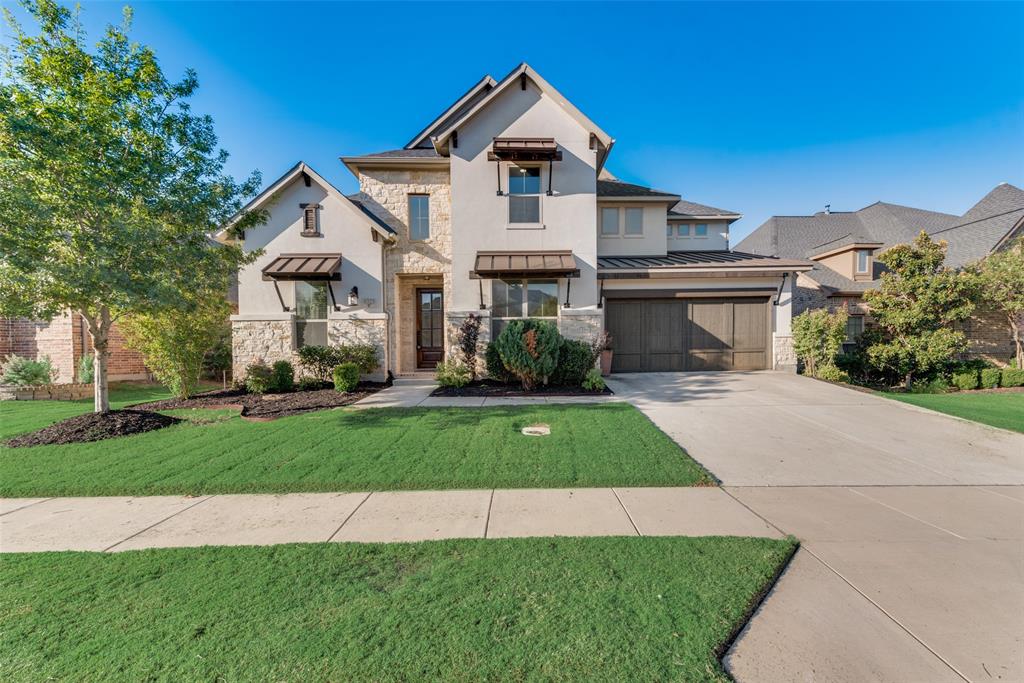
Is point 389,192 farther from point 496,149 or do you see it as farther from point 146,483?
point 146,483

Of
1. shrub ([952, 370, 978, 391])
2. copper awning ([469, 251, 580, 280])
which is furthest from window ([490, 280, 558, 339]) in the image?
shrub ([952, 370, 978, 391])

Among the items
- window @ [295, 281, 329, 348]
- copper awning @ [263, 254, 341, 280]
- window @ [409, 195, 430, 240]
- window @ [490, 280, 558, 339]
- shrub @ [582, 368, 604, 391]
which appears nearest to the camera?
shrub @ [582, 368, 604, 391]

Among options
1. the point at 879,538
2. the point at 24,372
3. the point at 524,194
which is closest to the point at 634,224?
the point at 524,194

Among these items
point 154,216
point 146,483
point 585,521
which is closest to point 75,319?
point 154,216

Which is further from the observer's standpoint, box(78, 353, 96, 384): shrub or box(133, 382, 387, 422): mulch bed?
box(78, 353, 96, 384): shrub

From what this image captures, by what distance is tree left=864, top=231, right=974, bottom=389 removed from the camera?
10727 millimetres

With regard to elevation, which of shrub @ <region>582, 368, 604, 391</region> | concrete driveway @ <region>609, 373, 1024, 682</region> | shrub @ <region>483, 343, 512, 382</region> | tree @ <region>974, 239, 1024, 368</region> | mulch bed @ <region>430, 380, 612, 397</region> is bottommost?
concrete driveway @ <region>609, 373, 1024, 682</region>

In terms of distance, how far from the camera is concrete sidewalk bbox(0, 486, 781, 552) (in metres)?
3.34

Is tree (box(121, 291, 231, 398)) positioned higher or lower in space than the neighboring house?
lower

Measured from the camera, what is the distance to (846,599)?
2.56m

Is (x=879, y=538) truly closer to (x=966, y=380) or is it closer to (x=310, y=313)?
(x=310, y=313)

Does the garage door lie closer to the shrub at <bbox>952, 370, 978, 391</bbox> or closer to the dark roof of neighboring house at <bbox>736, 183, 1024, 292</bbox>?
the dark roof of neighboring house at <bbox>736, 183, 1024, 292</bbox>

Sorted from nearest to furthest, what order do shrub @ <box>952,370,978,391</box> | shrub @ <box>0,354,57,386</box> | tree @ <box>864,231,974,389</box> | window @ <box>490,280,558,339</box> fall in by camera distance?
1. shrub @ <box>0,354,57,386</box>
2. tree @ <box>864,231,974,389</box>
3. shrub @ <box>952,370,978,391</box>
4. window @ <box>490,280,558,339</box>

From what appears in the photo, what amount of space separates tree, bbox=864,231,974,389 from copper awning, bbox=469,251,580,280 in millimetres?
9191
